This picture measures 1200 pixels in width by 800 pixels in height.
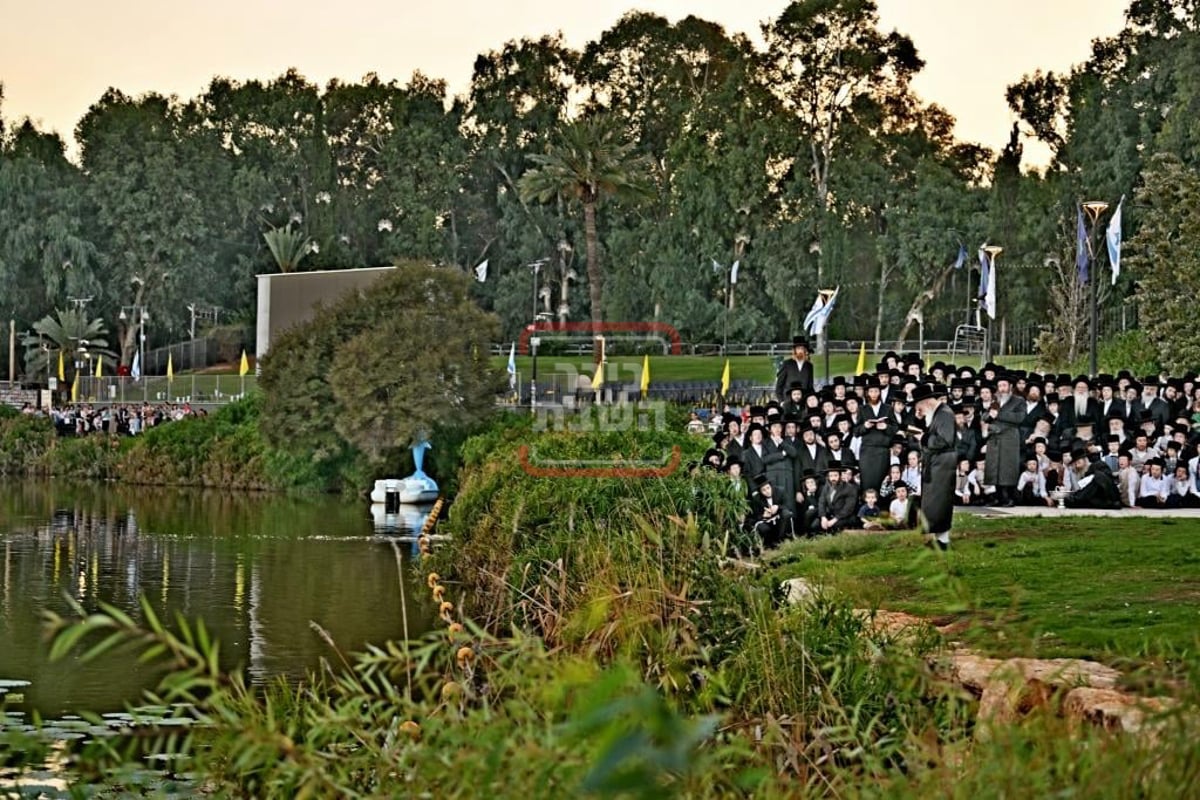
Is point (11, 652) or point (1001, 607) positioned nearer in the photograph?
point (1001, 607)

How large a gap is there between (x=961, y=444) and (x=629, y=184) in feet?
140

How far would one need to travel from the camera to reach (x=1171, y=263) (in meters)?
40.8

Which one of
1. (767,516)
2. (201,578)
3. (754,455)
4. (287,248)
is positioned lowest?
(201,578)

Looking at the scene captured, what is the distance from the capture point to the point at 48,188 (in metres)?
85.1

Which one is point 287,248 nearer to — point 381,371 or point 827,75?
point 827,75

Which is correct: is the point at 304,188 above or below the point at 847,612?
above

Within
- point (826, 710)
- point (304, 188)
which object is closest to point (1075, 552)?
point (826, 710)

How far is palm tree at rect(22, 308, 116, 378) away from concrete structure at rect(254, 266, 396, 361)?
27.8 metres

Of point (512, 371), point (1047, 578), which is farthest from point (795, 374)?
point (512, 371)

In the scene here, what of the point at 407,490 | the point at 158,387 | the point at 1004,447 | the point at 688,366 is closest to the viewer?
the point at 1004,447

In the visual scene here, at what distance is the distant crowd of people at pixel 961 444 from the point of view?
782 inches

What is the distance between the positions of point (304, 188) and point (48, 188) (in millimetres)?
11380

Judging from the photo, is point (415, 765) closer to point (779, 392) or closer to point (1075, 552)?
point (1075, 552)

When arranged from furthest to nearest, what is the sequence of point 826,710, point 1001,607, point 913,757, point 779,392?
point 779,392 < point 1001,607 < point 826,710 < point 913,757
